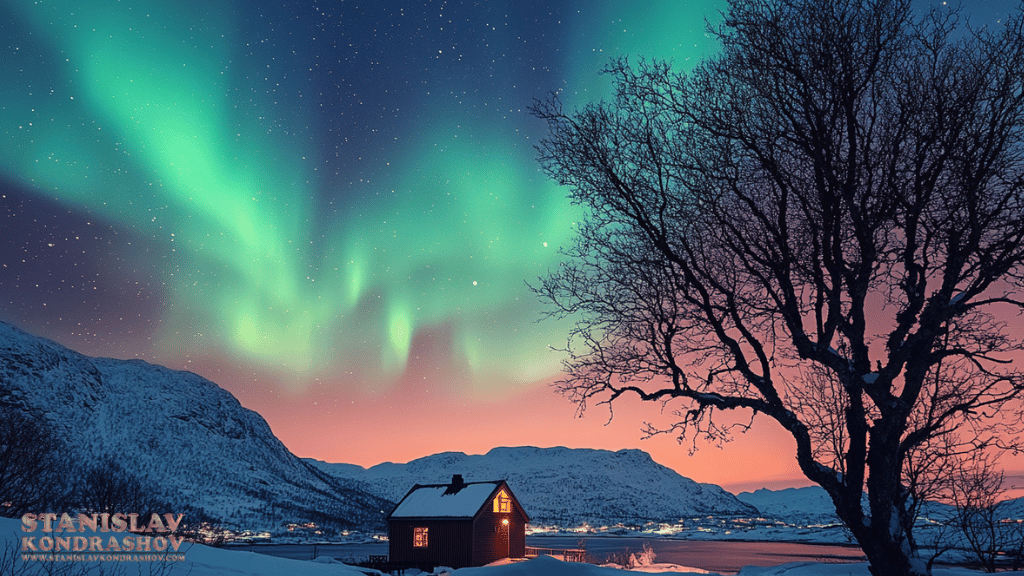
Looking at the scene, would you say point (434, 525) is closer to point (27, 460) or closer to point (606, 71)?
point (27, 460)

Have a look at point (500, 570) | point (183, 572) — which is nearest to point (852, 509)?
point (500, 570)

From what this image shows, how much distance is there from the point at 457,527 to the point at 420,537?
3.78m

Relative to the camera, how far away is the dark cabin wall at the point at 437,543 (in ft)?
140

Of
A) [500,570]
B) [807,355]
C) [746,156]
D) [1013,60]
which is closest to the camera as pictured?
[1013,60]

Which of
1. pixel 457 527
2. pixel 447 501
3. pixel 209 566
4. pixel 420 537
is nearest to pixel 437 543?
pixel 420 537

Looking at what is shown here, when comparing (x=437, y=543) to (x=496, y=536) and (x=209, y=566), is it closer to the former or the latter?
(x=496, y=536)

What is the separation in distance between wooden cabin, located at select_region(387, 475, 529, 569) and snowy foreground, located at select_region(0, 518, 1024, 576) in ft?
92.0

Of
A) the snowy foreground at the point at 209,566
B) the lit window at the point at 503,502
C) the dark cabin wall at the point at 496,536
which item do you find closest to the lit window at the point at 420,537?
the dark cabin wall at the point at 496,536

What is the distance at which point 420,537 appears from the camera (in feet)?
148

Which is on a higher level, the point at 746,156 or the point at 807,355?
the point at 746,156

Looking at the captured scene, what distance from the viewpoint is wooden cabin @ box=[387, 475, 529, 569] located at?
42844 millimetres

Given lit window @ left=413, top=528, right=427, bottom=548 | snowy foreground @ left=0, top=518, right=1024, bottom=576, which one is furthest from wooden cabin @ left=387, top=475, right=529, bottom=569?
snowy foreground @ left=0, top=518, right=1024, bottom=576

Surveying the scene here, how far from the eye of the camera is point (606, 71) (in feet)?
29.1

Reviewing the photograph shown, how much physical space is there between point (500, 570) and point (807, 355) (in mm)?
9846
